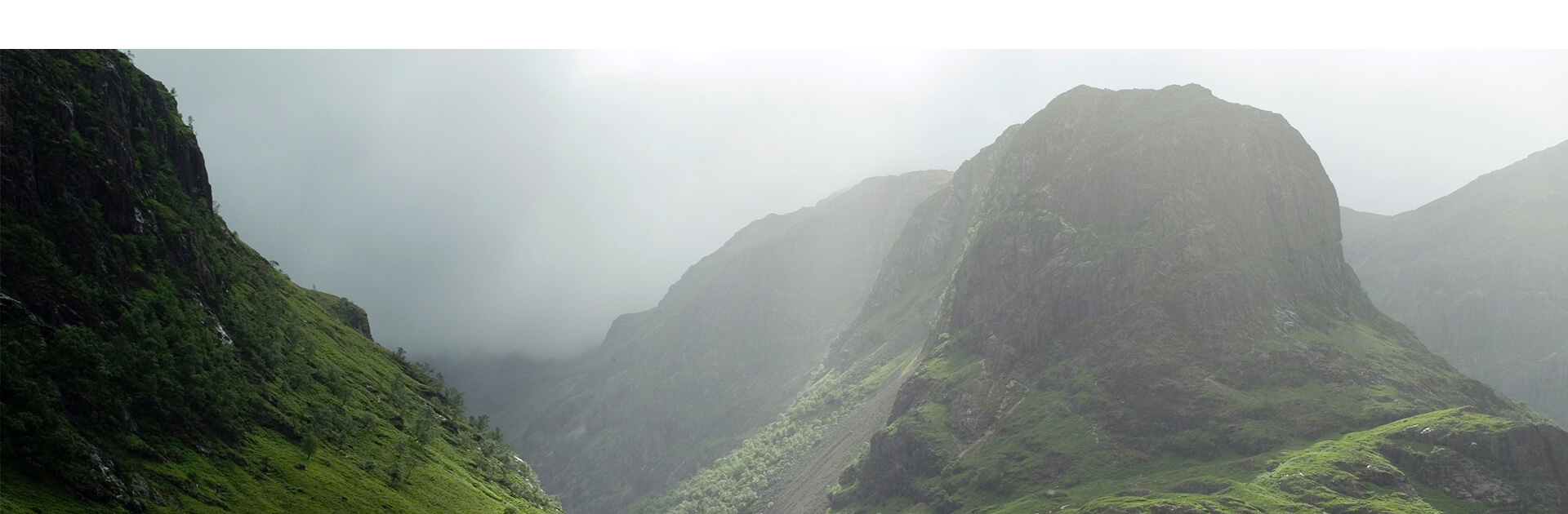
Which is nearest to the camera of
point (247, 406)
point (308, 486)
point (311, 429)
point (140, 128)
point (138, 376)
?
point (138, 376)

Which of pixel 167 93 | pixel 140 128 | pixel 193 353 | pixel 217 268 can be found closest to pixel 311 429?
pixel 193 353

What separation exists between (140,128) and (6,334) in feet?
267

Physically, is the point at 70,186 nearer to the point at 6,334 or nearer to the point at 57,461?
the point at 6,334

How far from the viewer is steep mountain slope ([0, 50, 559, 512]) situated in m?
86.4

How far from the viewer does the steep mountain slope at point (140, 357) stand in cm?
8638

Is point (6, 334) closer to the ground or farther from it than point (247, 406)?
farther from it

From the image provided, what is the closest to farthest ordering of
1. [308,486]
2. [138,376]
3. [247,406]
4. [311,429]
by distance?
[138,376] → [308,486] → [247,406] → [311,429]

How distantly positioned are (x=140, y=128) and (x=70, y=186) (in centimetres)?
4813

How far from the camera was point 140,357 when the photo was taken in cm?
10544

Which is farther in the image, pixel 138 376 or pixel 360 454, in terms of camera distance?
pixel 360 454

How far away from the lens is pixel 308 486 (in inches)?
4400

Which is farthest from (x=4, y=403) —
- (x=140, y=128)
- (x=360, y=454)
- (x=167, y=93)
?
(x=167, y=93)

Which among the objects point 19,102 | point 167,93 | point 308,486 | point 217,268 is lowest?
point 308,486

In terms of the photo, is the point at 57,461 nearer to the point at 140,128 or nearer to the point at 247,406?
the point at 247,406
